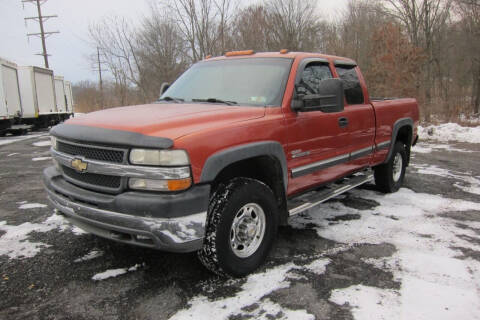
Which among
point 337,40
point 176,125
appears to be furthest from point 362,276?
point 337,40

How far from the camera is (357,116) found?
442 centimetres

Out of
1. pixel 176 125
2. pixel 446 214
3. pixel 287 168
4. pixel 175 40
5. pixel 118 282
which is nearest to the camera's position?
pixel 176 125

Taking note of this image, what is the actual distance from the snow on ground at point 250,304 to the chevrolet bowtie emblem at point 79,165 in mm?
1309

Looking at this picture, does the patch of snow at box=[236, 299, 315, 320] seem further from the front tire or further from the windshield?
the windshield

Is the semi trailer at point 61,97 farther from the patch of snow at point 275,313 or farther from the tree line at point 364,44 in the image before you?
the patch of snow at point 275,313

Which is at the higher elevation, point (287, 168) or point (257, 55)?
point (257, 55)

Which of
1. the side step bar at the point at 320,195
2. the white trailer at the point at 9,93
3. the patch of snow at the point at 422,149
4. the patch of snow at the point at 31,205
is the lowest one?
the patch of snow at the point at 422,149

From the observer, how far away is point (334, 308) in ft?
8.52

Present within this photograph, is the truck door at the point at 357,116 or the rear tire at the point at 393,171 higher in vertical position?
the truck door at the point at 357,116

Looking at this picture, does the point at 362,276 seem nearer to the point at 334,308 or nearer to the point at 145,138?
the point at 334,308

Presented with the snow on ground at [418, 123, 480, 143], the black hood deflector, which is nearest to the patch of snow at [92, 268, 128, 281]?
the black hood deflector

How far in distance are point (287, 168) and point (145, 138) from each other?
1.41 m

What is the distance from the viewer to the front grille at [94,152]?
262 centimetres

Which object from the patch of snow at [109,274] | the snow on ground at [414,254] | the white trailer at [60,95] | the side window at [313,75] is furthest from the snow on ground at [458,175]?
the white trailer at [60,95]
